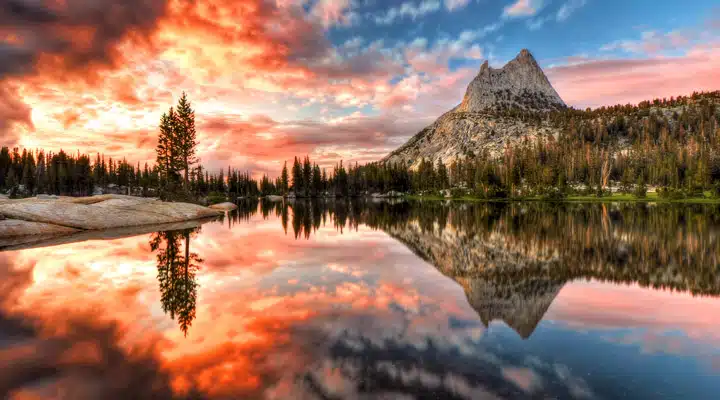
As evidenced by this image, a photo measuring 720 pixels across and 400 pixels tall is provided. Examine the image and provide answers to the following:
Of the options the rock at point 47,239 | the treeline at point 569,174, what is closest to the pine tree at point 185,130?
the rock at point 47,239

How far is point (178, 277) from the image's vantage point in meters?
12.8

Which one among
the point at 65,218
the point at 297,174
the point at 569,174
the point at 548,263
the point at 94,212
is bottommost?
the point at 548,263

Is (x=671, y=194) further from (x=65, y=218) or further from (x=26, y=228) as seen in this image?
(x=26, y=228)

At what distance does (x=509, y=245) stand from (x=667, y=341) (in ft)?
42.6

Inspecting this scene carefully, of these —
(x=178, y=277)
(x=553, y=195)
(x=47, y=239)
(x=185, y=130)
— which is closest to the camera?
(x=178, y=277)

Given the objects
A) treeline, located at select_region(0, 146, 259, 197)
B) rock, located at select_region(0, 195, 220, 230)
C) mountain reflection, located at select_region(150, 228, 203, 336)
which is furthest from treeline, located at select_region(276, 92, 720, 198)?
mountain reflection, located at select_region(150, 228, 203, 336)

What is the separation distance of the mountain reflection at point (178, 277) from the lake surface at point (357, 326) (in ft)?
0.26

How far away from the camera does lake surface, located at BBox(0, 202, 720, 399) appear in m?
5.64

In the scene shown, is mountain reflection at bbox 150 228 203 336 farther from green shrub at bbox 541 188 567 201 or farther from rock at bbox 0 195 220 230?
green shrub at bbox 541 188 567 201

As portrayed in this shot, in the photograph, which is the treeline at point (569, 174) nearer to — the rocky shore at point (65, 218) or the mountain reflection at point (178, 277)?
the rocky shore at point (65, 218)

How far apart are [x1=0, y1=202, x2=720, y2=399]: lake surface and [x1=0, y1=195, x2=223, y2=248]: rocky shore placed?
8.13 metres

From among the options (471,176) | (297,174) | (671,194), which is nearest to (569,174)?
(471,176)

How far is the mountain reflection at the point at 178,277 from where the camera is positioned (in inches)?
360

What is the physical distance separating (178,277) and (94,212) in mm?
20487
